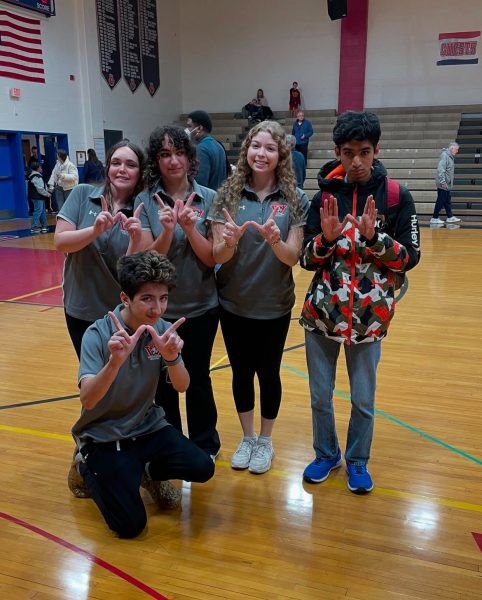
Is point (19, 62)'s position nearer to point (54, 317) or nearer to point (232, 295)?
point (54, 317)

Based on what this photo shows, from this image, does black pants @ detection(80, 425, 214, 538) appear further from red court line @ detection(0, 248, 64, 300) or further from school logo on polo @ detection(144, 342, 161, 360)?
red court line @ detection(0, 248, 64, 300)

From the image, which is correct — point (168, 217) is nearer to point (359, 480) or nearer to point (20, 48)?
point (359, 480)

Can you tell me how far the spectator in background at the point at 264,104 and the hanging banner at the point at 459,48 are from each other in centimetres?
487

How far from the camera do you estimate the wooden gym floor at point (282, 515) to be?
201 cm

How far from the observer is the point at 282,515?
95.3 inches

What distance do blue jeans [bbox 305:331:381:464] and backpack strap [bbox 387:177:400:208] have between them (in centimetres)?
61

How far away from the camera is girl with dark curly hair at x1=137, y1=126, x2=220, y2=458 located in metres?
2.41

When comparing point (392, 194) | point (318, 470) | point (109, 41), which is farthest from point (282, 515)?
point (109, 41)

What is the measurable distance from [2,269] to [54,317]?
8.87 ft

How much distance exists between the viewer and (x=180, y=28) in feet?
58.3

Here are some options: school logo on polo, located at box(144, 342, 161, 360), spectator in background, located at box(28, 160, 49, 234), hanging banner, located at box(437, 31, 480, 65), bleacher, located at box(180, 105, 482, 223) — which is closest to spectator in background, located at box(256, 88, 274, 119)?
Answer: bleacher, located at box(180, 105, 482, 223)

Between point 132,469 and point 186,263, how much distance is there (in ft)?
2.97

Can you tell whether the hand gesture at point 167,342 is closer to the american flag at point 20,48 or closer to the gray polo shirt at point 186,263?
the gray polo shirt at point 186,263

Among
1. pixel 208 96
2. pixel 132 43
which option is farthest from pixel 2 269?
pixel 208 96
